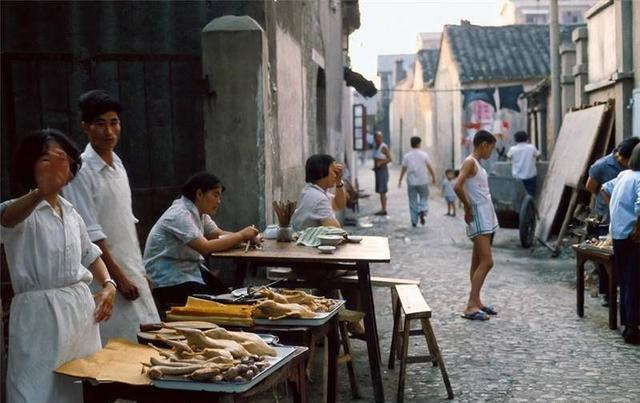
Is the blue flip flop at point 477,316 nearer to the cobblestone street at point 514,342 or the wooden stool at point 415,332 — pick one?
the cobblestone street at point 514,342

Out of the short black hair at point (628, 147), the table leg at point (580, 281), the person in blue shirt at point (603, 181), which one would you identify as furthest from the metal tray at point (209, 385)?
the person in blue shirt at point (603, 181)

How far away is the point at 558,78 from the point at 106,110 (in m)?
13.1

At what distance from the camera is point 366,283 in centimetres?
561

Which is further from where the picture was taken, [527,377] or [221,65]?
[221,65]

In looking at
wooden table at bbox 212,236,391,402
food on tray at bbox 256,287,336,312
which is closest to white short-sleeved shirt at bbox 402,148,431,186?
wooden table at bbox 212,236,391,402

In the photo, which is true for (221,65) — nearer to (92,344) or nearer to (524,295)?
(92,344)

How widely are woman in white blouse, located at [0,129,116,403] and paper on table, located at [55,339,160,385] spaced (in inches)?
3.2

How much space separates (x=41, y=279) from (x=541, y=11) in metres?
43.8

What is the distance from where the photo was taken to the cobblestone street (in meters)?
5.83

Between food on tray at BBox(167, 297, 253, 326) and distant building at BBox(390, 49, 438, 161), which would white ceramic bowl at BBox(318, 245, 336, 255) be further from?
distant building at BBox(390, 49, 438, 161)

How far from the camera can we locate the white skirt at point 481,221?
26.7 feet

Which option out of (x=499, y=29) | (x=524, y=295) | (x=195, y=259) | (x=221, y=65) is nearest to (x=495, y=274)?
(x=524, y=295)

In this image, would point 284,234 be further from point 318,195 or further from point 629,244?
point 629,244

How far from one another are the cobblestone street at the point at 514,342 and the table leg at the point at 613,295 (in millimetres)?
103
